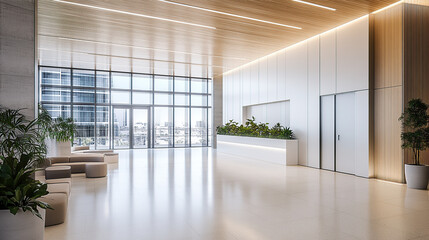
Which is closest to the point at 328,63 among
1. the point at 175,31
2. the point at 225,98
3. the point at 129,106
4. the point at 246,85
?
the point at 175,31

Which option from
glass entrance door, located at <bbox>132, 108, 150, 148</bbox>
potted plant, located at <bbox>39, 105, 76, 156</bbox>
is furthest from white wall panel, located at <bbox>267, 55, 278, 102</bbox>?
potted plant, located at <bbox>39, 105, 76, 156</bbox>

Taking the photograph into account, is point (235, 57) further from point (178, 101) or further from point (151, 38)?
point (178, 101)

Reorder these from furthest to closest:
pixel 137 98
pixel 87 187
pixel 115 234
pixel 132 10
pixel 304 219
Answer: pixel 137 98 < pixel 132 10 < pixel 87 187 < pixel 304 219 < pixel 115 234

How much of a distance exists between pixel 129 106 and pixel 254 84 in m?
7.89

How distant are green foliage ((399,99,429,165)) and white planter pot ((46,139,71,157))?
37.0 ft

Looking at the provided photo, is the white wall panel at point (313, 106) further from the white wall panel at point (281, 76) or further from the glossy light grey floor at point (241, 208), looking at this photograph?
the glossy light grey floor at point (241, 208)

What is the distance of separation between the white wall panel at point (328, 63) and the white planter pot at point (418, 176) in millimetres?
3540

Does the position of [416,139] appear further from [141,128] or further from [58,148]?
[141,128]

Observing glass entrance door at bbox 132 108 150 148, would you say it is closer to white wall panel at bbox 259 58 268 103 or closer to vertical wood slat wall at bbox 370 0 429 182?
white wall panel at bbox 259 58 268 103

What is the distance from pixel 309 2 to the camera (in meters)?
7.49

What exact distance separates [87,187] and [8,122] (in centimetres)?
299

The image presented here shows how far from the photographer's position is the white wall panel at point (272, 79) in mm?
12812

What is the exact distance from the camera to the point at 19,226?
325 cm

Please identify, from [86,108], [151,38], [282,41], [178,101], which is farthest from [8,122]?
[178,101]
